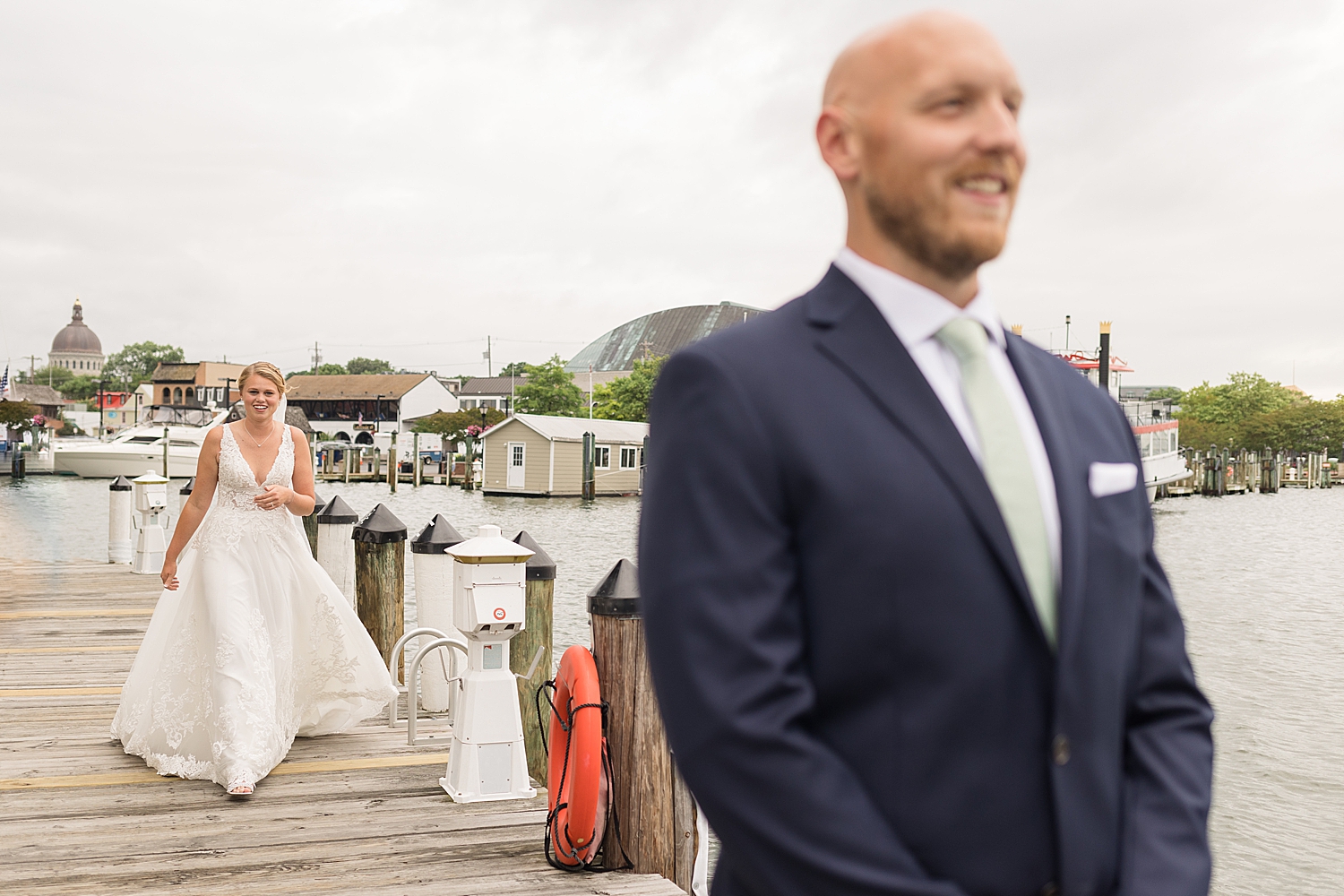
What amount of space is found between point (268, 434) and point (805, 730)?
16.8 feet

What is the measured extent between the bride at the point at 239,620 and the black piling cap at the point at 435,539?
3.22ft

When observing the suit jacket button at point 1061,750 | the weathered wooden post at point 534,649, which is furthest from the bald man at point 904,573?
the weathered wooden post at point 534,649

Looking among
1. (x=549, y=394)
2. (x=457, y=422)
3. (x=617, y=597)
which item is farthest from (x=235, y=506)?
(x=457, y=422)

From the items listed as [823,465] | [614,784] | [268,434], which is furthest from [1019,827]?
[268,434]

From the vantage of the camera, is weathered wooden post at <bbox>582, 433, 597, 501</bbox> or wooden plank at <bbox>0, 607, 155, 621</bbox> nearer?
wooden plank at <bbox>0, 607, 155, 621</bbox>

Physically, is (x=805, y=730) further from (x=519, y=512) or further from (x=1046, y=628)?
(x=519, y=512)

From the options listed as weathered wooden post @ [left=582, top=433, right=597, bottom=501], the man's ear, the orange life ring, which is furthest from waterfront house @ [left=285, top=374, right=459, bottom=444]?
the man's ear

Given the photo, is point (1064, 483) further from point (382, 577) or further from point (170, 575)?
point (382, 577)

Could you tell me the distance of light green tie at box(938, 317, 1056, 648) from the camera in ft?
4.53

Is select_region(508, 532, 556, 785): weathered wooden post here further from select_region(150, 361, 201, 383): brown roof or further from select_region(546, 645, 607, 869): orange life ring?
select_region(150, 361, 201, 383): brown roof

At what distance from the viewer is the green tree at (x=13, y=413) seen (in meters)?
78.8

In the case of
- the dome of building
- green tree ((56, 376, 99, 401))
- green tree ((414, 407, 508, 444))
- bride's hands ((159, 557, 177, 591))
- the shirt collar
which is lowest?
bride's hands ((159, 557, 177, 591))

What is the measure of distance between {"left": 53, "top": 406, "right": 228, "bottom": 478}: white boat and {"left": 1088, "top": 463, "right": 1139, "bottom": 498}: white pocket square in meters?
67.1

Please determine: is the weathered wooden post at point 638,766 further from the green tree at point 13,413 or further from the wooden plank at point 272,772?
the green tree at point 13,413
